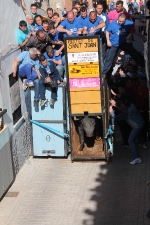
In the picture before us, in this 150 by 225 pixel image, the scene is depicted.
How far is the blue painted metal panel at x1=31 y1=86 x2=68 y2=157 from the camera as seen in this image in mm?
13008

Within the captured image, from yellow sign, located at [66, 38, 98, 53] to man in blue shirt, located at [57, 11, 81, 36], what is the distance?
4.91 ft

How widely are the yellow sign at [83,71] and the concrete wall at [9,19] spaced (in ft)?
5.48

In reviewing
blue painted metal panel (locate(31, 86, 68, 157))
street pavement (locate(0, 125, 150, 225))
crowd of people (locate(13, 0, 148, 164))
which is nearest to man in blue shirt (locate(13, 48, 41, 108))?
crowd of people (locate(13, 0, 148, 164))

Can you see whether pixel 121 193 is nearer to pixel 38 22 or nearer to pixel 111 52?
pixel 111 52

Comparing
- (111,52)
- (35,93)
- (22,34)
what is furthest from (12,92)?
(111,52)

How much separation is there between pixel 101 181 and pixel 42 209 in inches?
72.2

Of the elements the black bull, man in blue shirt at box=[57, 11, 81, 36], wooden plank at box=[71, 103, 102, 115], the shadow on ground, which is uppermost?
man in blue shirt at box=[57, 11, 81, 36]

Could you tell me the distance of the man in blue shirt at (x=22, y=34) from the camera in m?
13.0

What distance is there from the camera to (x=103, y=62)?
13.7m

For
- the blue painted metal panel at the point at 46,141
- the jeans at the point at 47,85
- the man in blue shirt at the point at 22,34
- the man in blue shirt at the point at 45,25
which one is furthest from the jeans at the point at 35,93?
the man in blue shirt at the point at 45,25

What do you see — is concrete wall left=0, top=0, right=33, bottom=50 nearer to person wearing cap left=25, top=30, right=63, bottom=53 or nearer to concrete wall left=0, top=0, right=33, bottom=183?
concrete wall left=0, top=0, right=33, bottom=183

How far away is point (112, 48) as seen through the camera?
1365cm

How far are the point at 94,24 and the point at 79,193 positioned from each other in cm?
489

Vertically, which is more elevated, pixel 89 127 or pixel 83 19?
pixel 83 19
